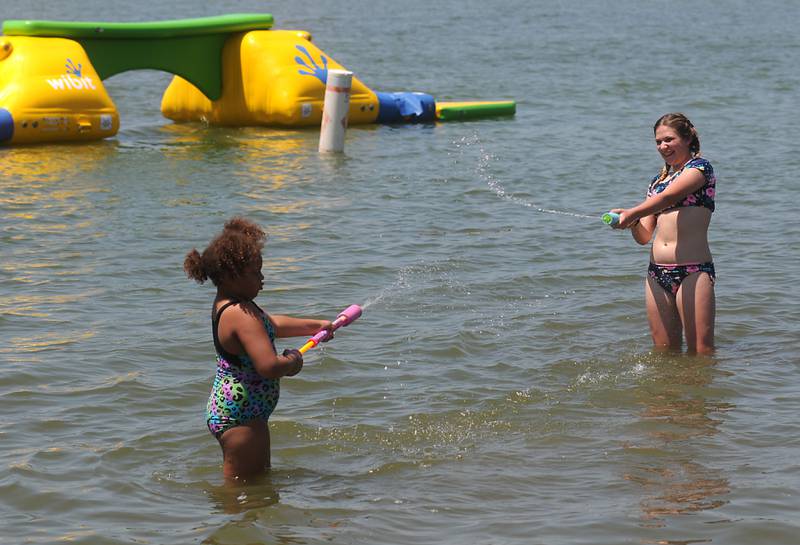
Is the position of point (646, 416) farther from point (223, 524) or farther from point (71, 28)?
point (71, 28)

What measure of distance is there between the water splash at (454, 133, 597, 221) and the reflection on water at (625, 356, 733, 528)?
12.3ft

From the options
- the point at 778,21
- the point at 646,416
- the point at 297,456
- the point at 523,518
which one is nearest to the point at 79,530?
the point at 297,456

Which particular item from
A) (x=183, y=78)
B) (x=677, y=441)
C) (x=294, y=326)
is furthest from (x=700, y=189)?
(x=183, y=78)

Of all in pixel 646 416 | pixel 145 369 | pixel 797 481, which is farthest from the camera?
pixel 145 369

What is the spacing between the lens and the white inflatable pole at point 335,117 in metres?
15.5

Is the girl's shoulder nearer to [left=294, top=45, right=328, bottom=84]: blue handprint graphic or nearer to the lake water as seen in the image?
the lake water

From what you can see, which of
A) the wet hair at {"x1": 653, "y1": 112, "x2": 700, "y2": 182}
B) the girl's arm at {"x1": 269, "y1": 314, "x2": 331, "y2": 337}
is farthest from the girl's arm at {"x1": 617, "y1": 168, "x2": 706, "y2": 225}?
the girl's arm at {"x1": 269, "y1": 314, "x2": 331, "y2": 337}

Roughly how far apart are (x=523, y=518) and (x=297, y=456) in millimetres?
1321

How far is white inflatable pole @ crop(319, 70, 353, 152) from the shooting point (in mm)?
15500

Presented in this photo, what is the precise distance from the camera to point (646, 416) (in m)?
6.66

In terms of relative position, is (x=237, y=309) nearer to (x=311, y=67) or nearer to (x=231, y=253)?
(x=231, y=253)

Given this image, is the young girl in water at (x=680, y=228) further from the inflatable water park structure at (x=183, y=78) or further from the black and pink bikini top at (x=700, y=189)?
the inflatable water park structure at (x=183, y=78)

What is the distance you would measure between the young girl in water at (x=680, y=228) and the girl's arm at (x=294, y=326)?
2.17m

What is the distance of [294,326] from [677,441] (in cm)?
211
